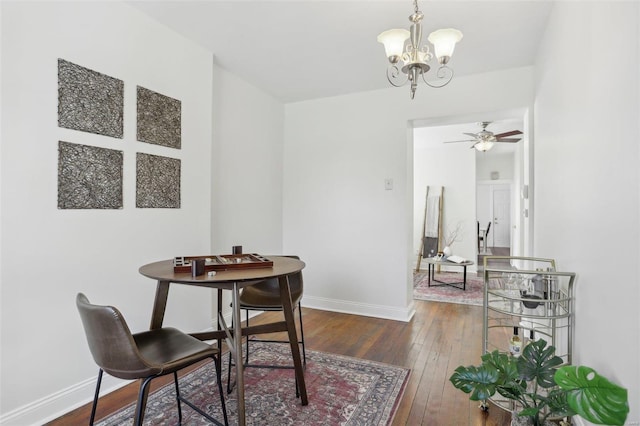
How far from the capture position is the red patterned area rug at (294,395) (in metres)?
1.82

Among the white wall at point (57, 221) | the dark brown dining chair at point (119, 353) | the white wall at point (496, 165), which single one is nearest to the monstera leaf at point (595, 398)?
the dark brown dining chair at point (119, 353)

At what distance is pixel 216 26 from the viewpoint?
2.51 m

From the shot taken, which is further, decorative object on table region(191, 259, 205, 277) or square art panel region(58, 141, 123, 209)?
square art panel region(58, 141, 123, 209)

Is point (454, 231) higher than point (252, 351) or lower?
higher

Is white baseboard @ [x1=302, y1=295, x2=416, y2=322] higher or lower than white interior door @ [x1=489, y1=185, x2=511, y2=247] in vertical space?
lower

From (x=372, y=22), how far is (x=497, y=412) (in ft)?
8.74

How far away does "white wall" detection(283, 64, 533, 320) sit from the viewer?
3.46 metres

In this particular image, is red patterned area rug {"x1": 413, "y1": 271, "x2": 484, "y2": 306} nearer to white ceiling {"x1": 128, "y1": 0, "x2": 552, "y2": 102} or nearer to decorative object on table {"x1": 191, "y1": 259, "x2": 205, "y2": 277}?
white ceiling {"x1": 128, "y1": 0, "x2": 552, "y2": 102}

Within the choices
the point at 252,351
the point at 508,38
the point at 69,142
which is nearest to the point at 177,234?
the point at 69,142

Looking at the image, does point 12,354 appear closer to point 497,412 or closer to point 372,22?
point 497,412

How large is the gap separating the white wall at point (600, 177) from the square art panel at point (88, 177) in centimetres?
259

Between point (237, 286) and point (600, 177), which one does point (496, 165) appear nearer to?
point (600, 177)

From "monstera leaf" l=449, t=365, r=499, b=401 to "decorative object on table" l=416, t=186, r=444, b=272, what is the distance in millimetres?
5280

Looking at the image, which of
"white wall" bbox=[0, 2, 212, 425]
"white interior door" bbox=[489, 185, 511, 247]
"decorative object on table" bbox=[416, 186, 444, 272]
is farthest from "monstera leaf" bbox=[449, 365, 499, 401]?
"white interior door" bbox=[489, 185, 511, 247]
